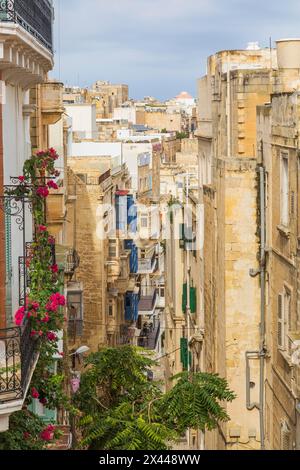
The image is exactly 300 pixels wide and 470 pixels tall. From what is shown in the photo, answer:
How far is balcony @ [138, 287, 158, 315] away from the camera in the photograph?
53.3 meters

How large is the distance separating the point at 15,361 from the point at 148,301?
1799 inches

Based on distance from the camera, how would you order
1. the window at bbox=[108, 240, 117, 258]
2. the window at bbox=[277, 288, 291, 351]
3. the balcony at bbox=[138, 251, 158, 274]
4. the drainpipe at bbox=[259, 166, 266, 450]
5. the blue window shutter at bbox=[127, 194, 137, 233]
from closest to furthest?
1. the window at bbox=[277, 288, 291, 351]
2. the drainpipe at bbox=[259, 166, 266, 450]
3. the window at bbox=[108, 240, 117, 258]
4. the blue window shutter at bbox=[127, 194, 137, 233]
5. the balcony at bbox=[138, 251, 158, 274]

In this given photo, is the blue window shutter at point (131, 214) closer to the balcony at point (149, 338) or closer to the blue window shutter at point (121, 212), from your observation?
the blue window shutter at point (121, 212)

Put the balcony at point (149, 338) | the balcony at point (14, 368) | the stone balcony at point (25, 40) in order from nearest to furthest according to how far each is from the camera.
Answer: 1. the balcony at point (14, 368)
2. the stone balcony at point (25, 40)
3. the balcony at point (149, 338)

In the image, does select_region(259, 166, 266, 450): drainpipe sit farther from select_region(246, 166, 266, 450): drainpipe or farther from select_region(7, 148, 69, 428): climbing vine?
select_region(7, 148, 69, 428): climbing vine

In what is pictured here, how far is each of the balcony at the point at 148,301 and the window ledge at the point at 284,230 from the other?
124ft

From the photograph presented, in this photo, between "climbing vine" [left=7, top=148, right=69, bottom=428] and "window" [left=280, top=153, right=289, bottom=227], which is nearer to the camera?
"climbing vine" [left=7, top=148, right=69, bottom=428]

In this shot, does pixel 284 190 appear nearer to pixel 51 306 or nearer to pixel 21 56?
pixel 21 56

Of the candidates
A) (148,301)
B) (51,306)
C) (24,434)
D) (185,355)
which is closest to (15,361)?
(24,434)

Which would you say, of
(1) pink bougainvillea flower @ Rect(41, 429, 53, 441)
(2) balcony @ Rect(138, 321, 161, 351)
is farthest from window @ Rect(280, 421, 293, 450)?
(2) balcony @ Rect(138, 321, 161, 351)

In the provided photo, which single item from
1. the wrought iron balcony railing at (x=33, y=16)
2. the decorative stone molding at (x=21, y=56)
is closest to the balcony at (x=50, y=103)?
the wrought iron balcony railing at (x=33, y=16)

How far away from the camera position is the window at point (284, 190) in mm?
14297

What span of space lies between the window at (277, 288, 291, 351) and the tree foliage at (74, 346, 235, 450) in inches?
45.7
